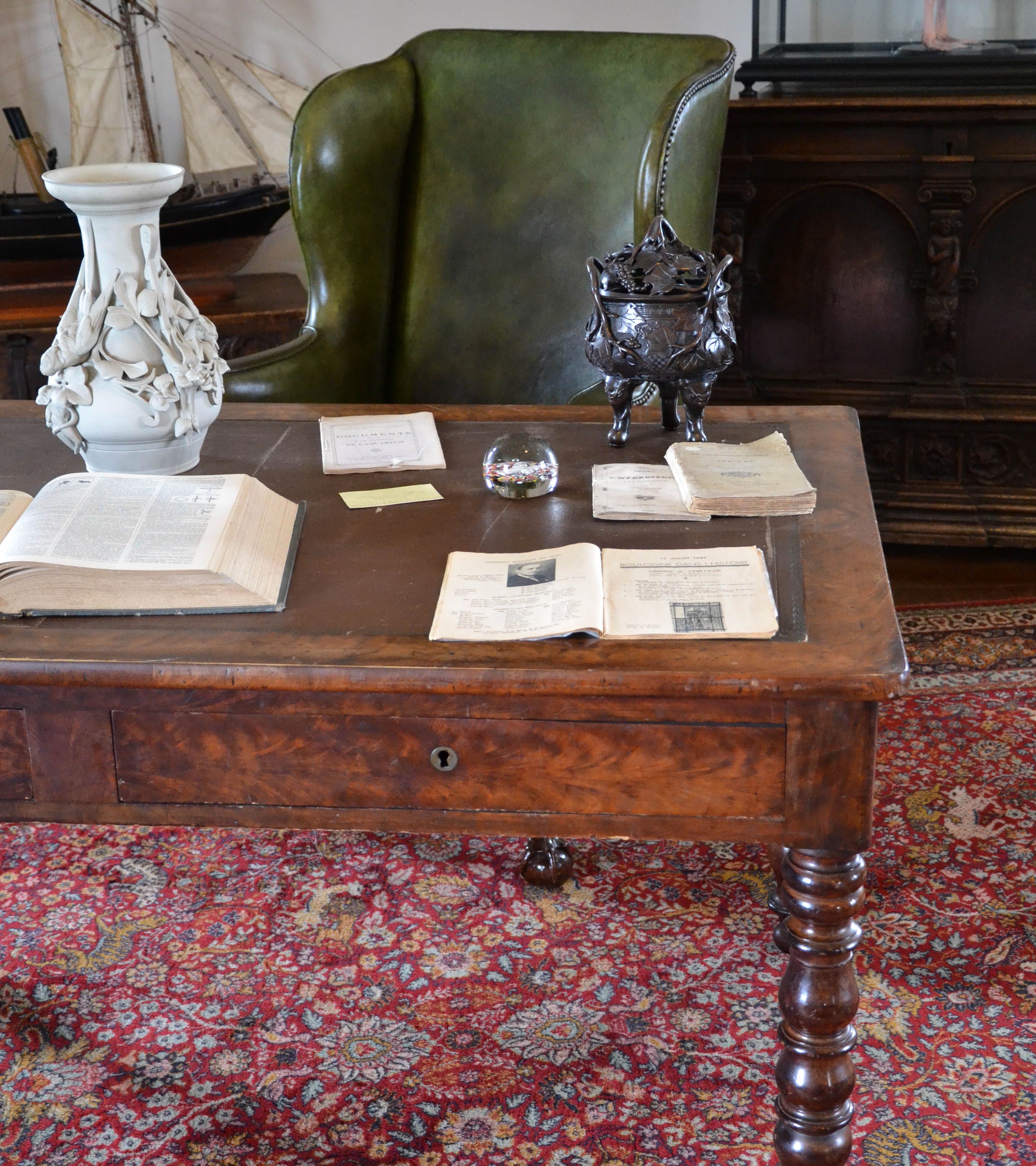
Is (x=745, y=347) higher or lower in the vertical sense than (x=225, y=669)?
lower

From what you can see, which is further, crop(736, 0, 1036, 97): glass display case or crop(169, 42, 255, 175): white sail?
crop(169, 42, 255, 175): white sail

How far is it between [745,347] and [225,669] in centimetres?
232

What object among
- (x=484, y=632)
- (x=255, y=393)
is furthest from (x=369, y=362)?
(x=484, y=632)

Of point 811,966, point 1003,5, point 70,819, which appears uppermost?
point 1003,5

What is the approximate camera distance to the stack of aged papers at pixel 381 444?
5.74ft

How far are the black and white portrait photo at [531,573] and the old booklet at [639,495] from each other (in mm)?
191

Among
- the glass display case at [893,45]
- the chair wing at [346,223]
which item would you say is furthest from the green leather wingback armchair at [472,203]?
the glass display case at [893,45]

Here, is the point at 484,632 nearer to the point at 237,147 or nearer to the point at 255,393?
the point at 255,393

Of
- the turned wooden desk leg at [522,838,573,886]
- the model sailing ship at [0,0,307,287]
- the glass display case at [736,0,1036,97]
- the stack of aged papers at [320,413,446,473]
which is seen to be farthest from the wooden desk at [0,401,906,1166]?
the model sailing ship at [0,0,307,287]

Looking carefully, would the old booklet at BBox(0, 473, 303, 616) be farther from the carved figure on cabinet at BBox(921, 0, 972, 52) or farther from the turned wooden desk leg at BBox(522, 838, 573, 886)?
the carved figure on cabinet at BBox(921, 0, 972, 52)

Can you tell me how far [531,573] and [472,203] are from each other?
1.44 metres

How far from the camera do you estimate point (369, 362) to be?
8.54 ft

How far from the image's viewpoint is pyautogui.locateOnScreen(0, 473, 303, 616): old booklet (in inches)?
50.8

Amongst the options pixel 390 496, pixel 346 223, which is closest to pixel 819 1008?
pixel 390 496
